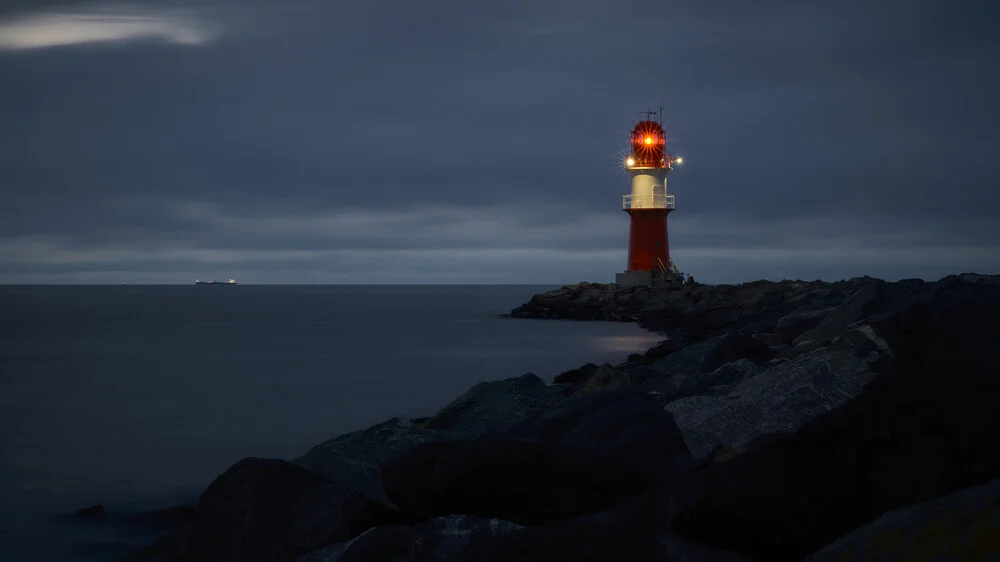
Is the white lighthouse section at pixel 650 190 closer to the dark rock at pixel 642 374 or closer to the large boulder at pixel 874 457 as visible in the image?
the dark rock at pixel 642 374

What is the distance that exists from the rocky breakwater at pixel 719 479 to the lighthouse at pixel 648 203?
3006 centimetres

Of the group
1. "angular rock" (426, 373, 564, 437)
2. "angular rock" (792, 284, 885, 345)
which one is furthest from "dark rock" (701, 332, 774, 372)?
"angular rock" (426, 373, 564, 437)

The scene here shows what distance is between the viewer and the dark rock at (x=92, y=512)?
697 cm

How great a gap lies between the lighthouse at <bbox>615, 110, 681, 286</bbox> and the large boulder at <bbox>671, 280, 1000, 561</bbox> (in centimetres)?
3109

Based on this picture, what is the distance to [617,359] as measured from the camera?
20656 millimetres

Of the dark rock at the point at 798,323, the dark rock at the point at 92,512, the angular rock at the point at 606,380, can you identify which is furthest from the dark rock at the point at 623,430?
the dark rock at the point at 798,323

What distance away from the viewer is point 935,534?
248 centimetres

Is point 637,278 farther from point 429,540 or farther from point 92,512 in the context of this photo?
point 429,540

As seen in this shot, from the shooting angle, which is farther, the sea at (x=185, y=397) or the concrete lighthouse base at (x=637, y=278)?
the concrete lighthouse base at (x=637, y=278)

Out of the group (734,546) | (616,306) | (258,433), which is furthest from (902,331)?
(616,306)

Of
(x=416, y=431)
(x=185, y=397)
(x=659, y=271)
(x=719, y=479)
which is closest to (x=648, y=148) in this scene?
(x=659, y=271)

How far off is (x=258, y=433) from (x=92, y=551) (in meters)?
5.24

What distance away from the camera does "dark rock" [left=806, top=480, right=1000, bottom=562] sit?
2.37 meters

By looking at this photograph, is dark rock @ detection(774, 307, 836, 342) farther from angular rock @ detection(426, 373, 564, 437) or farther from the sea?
the sea
